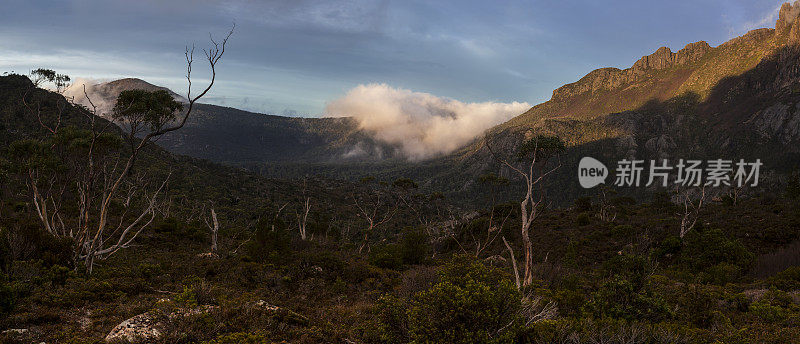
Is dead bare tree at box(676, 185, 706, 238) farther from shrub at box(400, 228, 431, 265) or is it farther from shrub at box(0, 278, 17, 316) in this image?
shrub at box(0, 278, 17, 316)

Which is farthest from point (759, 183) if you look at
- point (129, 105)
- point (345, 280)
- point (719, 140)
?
point (129, 105)

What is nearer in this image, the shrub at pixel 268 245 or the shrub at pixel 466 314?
the shrub at pixel 466 314

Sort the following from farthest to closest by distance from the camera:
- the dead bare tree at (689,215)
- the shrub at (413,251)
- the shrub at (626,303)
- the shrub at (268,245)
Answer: the dead bare tree at (689,215) → the shrub at (413,251) → the shrub at (268,245) → the shrub at (626,303)

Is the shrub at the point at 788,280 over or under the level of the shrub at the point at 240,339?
under

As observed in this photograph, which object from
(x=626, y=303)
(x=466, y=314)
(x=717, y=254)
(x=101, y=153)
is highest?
(x=101, y=153)

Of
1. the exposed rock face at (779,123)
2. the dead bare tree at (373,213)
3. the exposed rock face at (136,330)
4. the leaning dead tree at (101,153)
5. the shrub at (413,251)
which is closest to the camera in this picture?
the exposed rock face at (136,330)

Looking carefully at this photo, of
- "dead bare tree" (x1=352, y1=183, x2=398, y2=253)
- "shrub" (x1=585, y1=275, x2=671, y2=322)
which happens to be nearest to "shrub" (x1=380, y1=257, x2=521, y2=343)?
"shrub" (x1=585, y1=275, x2=671, y2=322)

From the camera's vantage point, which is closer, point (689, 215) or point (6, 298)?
point (6, 298)

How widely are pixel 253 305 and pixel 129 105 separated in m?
11.1

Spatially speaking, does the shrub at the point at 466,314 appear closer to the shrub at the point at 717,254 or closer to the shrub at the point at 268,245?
the shrub at the point at 268,245

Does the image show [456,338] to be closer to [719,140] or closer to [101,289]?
[101,289]

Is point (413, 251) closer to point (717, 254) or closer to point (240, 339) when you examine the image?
point (240, 339)

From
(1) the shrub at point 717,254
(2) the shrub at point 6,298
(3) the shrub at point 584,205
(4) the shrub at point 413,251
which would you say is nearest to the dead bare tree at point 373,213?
(4) the shrub at point 413,251

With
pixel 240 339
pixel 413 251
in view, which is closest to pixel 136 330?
pixel 240 339
